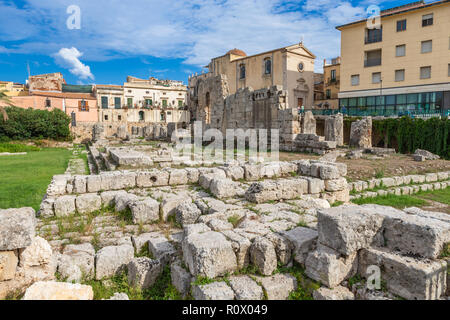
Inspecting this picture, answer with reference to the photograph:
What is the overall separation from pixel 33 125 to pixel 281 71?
92.1 feet

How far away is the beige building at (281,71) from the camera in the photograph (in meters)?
35.7

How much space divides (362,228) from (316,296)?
0.99m

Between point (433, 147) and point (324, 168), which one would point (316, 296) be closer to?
point (324, 168)

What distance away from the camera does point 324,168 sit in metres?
7.73

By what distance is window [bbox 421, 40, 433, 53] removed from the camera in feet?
84.7

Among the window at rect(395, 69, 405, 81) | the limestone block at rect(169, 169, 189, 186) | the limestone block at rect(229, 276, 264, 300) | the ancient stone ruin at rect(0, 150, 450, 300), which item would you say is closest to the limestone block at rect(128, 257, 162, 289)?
the ancient stone ruin at rect(0, 150, 450, 300)

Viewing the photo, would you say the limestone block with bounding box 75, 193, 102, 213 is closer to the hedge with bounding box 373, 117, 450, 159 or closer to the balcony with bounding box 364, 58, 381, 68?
the hedge with bounding box 373, 117, 450, 159

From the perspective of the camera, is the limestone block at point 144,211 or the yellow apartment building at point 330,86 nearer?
the limestone block at point 144,211

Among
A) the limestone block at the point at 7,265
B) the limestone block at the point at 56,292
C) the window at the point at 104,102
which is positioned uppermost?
the window at the point at 104,102

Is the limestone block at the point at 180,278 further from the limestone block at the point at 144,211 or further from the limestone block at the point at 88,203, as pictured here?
the limestone block at the point at 88,203

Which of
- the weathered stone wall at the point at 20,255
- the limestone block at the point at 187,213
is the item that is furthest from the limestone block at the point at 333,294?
the weathered stone wall at the point at 20,255

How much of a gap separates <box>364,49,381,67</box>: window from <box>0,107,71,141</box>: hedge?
32964mm

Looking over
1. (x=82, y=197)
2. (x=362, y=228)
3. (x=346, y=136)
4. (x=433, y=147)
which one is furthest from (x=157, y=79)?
(x=362, y=228)

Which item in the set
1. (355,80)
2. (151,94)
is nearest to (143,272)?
(355,80)
